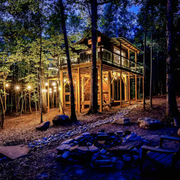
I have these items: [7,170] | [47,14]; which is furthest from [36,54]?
[7,170]

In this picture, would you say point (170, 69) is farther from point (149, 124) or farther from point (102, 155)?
point (102, 155)

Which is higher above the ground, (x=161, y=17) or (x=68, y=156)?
(x=161, y=17)

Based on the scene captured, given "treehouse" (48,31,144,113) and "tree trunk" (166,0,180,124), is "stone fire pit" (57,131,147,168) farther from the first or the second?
"treehouse" (48,31,144,113)

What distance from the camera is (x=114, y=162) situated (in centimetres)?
312

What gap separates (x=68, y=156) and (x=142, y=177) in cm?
183

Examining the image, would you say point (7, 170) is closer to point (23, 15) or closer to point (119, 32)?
point (23, 15)

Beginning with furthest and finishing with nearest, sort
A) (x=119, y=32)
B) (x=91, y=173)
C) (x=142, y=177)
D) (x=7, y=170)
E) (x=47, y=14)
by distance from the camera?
(x=119, y=32) → (x=47, y=14) → (x=7, y=170) → (x=91, y=173) → (x=142, y=177)

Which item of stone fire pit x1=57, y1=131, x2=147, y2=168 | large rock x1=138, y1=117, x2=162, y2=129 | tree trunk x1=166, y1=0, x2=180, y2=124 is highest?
tree trunk x1=166, y1=0, x2=180, y2=124

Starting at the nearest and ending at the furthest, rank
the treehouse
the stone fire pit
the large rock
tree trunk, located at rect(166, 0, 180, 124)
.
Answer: the stone fire pit
the large rock
tree trunk, located at rect(166, 0, 180, 124)
the treehouse

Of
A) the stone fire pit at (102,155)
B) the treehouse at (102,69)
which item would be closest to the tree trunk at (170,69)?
the stone fire pit at (102,155)

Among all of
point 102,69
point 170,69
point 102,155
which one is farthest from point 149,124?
point 102,69

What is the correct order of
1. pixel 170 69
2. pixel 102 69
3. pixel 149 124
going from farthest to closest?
pixel 102 69
pixel 170 69
pixel 149 124

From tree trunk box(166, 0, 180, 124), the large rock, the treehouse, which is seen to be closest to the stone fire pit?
the large rock

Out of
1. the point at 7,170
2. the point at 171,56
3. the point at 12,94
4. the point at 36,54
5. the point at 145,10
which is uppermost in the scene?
the point at 145,10
